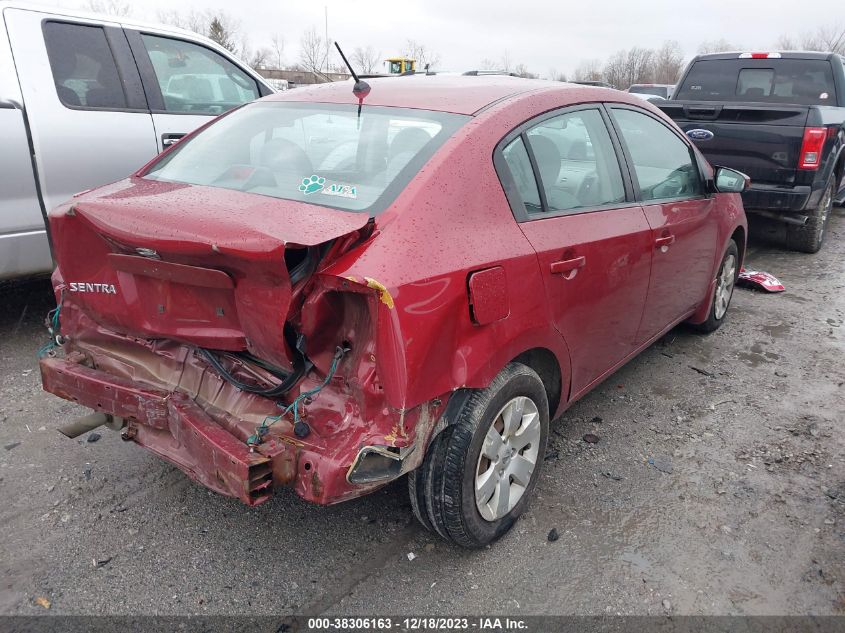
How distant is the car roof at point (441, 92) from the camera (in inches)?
106

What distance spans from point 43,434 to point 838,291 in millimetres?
6422

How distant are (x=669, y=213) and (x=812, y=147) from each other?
3580 millimetres

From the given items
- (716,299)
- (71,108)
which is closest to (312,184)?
(71,108)

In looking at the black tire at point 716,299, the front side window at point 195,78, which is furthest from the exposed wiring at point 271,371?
the black tire at point 716,299

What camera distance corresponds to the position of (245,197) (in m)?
2.39

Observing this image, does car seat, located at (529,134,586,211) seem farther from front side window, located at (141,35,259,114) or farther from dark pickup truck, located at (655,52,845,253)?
dark pickup truck, located at (655,52,845,253)

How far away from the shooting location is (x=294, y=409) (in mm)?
2199

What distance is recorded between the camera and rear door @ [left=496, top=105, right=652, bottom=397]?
102 inches

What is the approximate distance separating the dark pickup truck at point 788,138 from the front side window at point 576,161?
12.3ft

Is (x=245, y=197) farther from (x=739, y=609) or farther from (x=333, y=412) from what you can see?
(x=739, y=609)

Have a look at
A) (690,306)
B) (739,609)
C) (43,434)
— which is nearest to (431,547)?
(739,609)

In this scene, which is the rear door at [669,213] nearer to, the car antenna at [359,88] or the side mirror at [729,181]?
the side mirror at [729,181]

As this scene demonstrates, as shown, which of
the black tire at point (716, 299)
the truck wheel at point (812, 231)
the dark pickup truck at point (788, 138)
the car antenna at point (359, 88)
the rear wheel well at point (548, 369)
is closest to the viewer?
the rear wheel well at point (548, 369)

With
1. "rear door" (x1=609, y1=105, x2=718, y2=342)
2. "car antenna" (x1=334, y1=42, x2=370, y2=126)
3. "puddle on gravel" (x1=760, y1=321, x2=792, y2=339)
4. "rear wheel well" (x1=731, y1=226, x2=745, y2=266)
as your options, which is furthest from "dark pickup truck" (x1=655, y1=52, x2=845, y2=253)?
"car antenna" (x1=334, y1=42, x2=370, y2=126)
